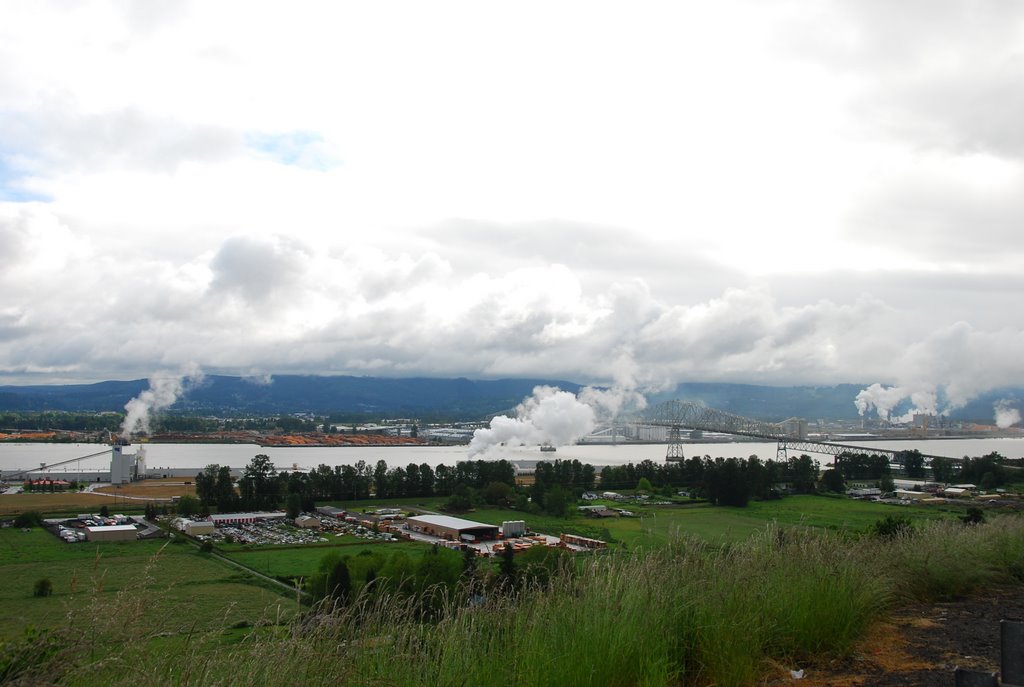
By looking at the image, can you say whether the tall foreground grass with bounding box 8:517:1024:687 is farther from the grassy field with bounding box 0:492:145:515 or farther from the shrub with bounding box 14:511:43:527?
the grassy field with bounding box 0:492:145:515

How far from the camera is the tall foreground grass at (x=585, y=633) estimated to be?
6.81ft

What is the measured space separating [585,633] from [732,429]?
267ft

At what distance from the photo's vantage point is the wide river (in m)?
57.4

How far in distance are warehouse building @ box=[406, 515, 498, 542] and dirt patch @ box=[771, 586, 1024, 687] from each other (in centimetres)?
2016

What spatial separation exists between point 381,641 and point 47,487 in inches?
1683

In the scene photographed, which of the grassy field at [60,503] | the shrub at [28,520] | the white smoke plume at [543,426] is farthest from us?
the white smoke plume at [543,426]

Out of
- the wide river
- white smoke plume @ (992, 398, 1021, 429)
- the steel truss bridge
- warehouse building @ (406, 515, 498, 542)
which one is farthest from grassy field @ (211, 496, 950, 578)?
white smoke plume @ (992, 398, 1021, 429)

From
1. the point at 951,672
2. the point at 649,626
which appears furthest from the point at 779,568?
the point at 649,626

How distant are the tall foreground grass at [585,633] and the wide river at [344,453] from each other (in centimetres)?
5027

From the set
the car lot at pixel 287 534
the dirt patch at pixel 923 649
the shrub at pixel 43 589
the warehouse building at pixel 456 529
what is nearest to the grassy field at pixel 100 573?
the shrub at pixel 43 589

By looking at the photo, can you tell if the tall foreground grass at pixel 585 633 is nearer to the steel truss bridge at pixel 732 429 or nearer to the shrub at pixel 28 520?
the shrub at pixel 28 520

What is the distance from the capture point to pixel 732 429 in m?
80.5

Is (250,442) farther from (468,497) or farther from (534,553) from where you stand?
(534,553)

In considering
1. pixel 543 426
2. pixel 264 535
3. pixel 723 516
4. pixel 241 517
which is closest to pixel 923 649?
pixel 264 535
